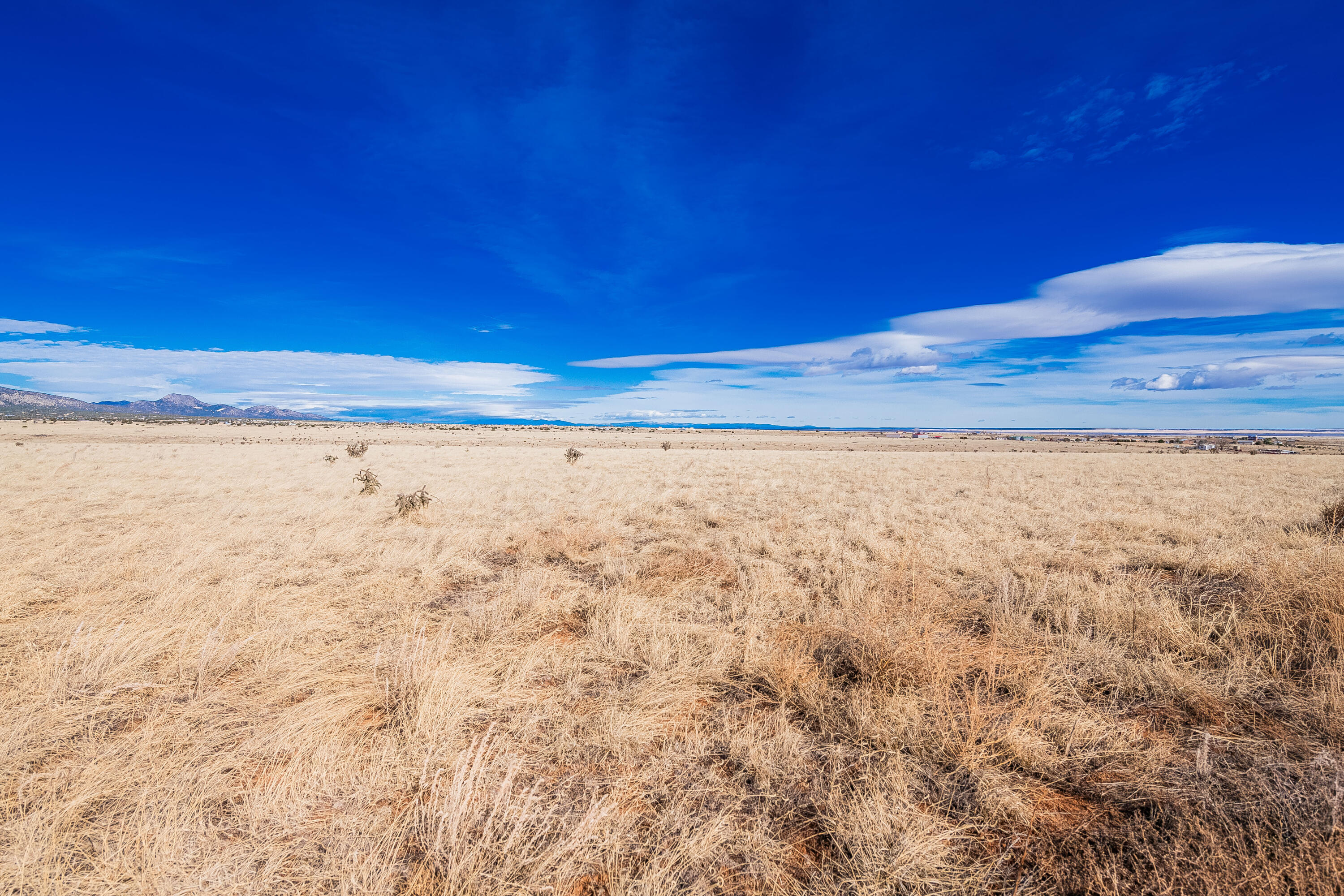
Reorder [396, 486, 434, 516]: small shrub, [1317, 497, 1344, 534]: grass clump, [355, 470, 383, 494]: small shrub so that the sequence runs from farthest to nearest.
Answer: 1. [355, 470, 383, 494]: small shrub
2. [396, 486, 434, 516]: small shrub
3. [1317, 497, 1344, 534]: grass clump

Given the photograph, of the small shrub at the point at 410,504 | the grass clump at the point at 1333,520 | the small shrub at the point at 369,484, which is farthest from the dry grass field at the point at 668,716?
the small shrub at the point at 369,484

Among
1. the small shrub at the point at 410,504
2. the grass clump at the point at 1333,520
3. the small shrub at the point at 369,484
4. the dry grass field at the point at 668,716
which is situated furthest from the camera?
the small shrub at the point at 369,484

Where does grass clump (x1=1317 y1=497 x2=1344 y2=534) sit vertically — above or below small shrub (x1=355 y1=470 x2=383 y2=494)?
above

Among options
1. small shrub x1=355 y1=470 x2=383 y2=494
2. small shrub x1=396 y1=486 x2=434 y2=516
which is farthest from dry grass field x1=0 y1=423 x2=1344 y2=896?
small shrub x1=355 y1=470 x2=383 y2=494

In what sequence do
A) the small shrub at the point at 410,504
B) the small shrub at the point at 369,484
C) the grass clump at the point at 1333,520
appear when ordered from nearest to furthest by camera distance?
the grass clump at the point at 1333,520, the small shrub at the point at 410,504, the small shrub at the point at 369,484

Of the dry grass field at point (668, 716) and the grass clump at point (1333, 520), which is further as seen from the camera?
the grass clump at point (1333, 520)

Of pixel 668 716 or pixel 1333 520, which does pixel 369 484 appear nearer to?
pixel 668 716

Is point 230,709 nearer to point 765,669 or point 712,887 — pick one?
point 712,887

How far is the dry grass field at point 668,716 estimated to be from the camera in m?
2.53

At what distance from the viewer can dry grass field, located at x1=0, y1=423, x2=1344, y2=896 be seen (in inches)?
99.5

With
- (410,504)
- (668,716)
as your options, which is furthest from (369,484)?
(668,716)

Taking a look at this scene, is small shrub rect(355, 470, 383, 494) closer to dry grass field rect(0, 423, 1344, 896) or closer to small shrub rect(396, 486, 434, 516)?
small shrub rect(396, 486, 434, 516)

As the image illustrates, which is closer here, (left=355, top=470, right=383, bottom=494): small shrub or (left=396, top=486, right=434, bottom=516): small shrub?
(left=396, top=486, right=434, bottom=516): small shrub

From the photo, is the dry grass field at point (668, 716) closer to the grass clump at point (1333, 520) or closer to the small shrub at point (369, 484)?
the grass clump at point (1333, 520)
